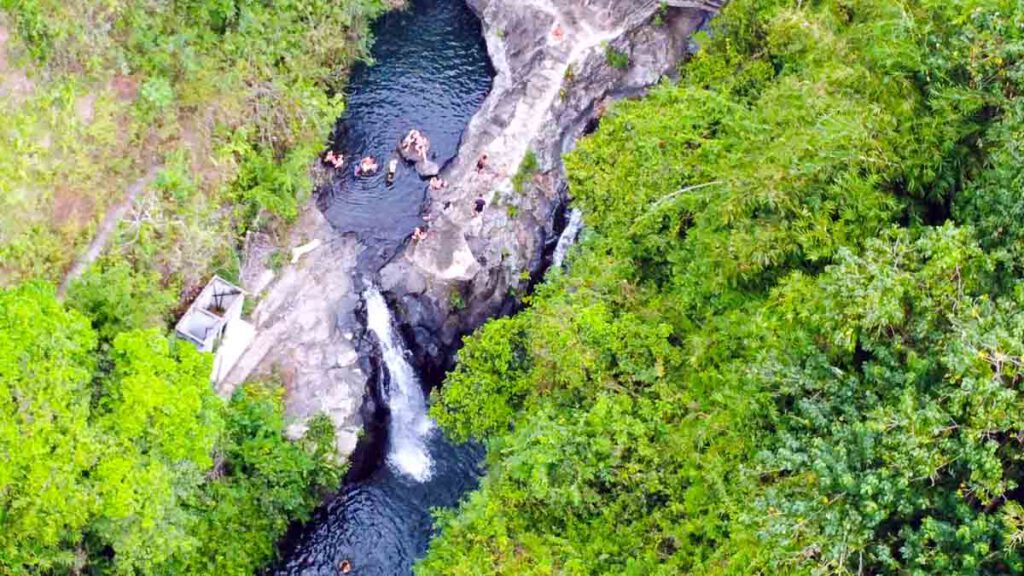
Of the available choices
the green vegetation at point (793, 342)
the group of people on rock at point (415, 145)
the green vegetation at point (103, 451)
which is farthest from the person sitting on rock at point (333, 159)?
the green vegetation at point (103, 451)

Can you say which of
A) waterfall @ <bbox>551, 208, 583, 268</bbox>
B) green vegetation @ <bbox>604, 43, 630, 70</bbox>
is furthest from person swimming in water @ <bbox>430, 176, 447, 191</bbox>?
green vegetation @ <bbox>604, 43, 630, 70</bbox>

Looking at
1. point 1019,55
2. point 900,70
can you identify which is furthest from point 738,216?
point 1019,55

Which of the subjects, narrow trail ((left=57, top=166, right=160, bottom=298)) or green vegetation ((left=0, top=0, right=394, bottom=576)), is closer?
green vegetation ((left=0, top=0, right=394, bottom=576))

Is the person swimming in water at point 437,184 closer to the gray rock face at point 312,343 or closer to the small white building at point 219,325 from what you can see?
the gray rock face at point 312,343

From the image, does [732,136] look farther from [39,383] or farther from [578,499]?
[39,383]

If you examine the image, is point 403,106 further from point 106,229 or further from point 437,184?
A: point 106,229

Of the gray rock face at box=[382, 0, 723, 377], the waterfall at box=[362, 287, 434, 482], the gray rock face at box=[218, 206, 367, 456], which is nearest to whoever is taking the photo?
the gray rock face at box=[218, 206, 367, 456]

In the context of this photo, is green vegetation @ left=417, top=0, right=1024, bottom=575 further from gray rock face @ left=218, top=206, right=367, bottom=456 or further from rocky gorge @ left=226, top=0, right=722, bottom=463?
gray rock face @ left=218, top=206, right=367, bottom=456
